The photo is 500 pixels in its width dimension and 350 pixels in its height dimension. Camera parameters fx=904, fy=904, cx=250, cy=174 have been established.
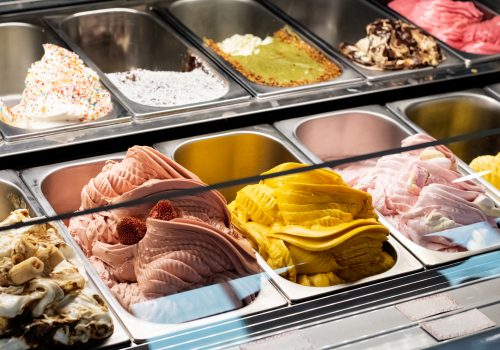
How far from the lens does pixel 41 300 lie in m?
1.67

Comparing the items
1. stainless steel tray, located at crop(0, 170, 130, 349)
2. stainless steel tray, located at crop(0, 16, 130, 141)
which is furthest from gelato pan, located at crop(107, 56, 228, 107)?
stainless steel tray, located at crop(0, 170, 130, 349)

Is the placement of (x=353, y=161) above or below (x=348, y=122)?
above

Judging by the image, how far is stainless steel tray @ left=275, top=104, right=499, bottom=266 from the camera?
2.55m

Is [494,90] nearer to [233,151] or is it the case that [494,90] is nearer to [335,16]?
[335,16]

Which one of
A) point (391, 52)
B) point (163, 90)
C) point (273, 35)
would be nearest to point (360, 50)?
point (391, 52)

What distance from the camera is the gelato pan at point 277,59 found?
2926mm

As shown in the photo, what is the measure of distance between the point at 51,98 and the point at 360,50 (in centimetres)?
110

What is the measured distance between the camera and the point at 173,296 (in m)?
1.80

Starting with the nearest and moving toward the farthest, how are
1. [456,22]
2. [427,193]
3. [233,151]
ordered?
1. [427,193]
2. [233,151]
3. [456,22]

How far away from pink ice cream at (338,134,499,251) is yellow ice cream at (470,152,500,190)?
10 cm

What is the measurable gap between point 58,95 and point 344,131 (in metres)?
0.84

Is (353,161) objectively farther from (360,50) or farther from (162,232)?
(360,50)

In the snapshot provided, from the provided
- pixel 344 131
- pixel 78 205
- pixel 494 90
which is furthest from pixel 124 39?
pixel 78 205

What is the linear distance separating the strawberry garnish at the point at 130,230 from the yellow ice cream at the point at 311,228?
0.22m
